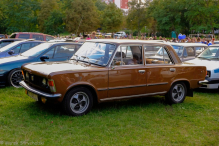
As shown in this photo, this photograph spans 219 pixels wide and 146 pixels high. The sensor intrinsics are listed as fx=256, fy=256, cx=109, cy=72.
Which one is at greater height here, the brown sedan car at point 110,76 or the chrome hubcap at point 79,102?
the brown sedan car at point 110,76

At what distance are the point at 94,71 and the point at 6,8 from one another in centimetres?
5346

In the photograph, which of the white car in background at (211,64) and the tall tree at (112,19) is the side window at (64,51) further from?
the tall tree at (112,19)

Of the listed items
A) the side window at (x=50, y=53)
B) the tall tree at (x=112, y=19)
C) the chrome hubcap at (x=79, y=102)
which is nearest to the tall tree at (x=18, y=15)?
the tall tree at (x=112, y=19)

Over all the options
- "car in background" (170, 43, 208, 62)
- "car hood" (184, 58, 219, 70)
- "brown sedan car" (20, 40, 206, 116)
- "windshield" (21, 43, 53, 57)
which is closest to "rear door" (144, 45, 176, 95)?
"brown sedan car" (20, 40, 206, 116)

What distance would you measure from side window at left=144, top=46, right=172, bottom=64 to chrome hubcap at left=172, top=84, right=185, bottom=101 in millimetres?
767

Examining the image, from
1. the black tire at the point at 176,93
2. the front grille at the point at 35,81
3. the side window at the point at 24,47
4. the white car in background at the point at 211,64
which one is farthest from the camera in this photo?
the side window at the point at 24,47

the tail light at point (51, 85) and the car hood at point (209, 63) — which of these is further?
the car hood at point (209, 63)

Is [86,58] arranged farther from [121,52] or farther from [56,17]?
[56,17]

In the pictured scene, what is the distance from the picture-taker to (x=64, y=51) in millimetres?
9078

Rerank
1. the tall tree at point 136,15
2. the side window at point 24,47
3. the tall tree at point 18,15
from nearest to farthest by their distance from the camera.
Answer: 1. the side window at point 24,47
2. the tall tree at point 18,15
3. the tall tree at point 136,15

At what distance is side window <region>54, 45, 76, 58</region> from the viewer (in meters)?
8.88

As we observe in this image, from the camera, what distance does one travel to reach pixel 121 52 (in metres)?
6.20

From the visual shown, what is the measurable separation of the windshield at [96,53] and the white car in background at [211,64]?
301cm

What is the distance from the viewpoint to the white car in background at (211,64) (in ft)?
28.5
